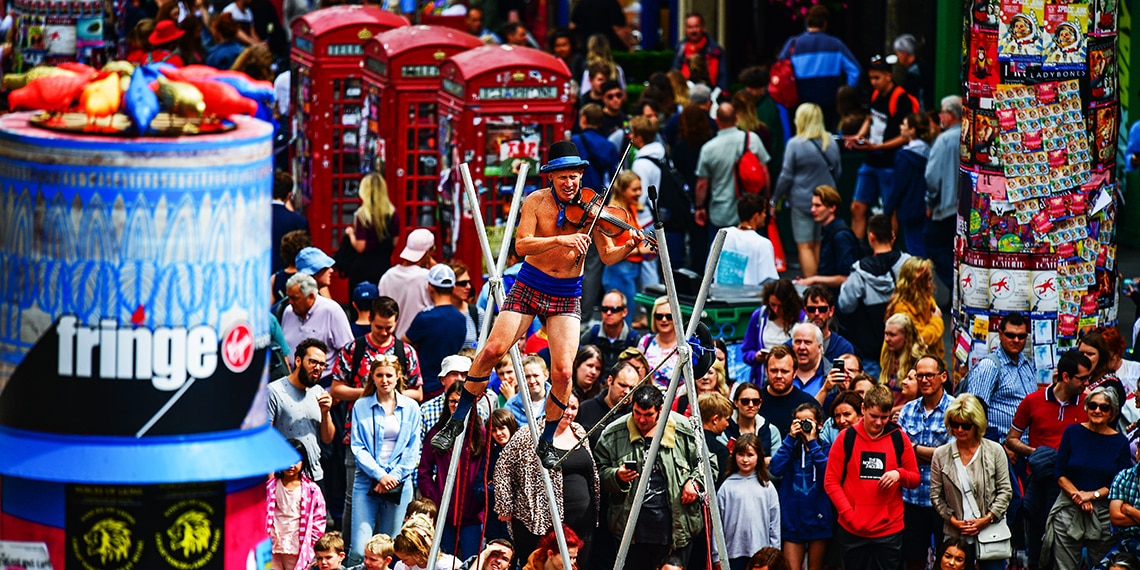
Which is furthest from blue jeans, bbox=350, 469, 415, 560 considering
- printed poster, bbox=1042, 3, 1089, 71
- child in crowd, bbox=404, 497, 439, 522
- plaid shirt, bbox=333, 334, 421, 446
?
printed poster, bbox=1042, 3, 1089, 71

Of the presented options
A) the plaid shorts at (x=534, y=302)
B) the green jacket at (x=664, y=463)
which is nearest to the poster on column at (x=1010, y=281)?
the green jacket at (x=664, y=463)

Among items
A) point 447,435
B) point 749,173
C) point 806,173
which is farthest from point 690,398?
point 806,173

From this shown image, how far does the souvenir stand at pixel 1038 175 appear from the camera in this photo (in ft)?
41.7

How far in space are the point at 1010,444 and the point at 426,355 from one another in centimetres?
397

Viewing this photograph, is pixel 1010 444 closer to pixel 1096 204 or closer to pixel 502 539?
pixel 1096 204

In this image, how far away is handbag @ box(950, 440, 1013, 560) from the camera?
12133 mm

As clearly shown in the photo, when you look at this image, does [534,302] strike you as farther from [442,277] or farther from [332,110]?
[332,110]

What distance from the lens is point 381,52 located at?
18.4 m

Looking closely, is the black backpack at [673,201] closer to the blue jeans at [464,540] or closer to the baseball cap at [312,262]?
the baseball cap at [312,262]

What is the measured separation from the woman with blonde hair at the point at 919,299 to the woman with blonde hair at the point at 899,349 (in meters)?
0.37

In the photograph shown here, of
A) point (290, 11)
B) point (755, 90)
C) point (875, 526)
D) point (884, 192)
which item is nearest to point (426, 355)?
point (875, 526)

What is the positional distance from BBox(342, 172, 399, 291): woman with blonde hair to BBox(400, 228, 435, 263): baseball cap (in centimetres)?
130

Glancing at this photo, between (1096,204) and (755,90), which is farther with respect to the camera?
(755,90)

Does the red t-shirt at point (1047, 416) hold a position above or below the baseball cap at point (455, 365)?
below
